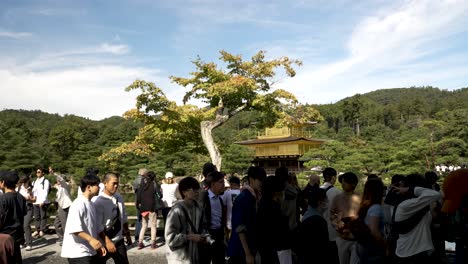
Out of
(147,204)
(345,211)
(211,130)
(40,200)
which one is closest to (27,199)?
(40,200)

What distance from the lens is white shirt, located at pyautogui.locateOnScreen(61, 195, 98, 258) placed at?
10.8 ft

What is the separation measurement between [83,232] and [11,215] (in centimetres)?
169

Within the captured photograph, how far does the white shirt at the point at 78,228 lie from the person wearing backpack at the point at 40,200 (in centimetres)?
528

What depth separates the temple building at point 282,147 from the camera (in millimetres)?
33062

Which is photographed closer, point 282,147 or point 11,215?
point 11,215

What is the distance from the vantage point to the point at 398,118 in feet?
234

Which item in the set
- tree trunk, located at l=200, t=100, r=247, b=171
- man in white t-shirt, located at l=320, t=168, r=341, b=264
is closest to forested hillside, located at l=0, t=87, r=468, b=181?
tree trunk, located at l=200, t=100, r=247, b=171

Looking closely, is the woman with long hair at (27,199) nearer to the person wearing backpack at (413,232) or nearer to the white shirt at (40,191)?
the white shirt at (40,191)

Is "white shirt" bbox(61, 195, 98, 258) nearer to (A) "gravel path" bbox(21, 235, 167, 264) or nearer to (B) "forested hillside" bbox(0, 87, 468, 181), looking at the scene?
(A) "gravel path" bbox(21, 235, 167, 264)

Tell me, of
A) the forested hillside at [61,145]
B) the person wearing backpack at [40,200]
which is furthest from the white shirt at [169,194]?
the forested hillside at [61,145]

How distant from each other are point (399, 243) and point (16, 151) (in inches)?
1385

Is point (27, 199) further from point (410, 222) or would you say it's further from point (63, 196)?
point (410, 222)

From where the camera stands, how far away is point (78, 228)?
Result: 3260mm

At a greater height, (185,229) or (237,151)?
(237,151)
